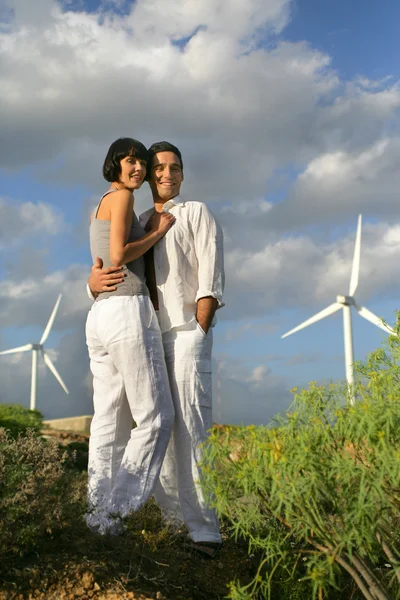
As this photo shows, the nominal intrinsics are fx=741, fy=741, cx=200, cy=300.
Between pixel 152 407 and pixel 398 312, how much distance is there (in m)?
2.31

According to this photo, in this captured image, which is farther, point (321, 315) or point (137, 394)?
point (321, 315)

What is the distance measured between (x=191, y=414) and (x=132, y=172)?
2145 millimetres

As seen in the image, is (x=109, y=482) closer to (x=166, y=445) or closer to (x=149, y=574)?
(x=166, y=445)

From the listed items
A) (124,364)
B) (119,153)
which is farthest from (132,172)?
(124,364)

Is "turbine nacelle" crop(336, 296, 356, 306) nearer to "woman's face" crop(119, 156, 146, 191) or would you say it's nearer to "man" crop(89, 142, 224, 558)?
Result: "man" crop(89, 142, 224, 558)

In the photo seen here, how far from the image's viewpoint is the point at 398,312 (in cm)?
647

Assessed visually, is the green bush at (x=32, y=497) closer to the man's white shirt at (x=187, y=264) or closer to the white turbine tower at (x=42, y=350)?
the man's white shirt at (x=187, y=264)

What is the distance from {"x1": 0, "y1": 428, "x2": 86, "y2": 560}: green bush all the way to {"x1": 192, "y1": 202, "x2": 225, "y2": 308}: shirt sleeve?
1824mm

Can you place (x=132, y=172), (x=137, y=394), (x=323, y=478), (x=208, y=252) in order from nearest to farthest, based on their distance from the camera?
(x=323, y=478), (x=137, y=394), (x=208, y=252), (x=132, y=172)

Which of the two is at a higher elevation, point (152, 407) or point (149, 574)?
point (152, 407)

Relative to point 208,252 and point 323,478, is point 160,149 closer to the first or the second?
point 208,252

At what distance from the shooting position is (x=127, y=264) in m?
6.35

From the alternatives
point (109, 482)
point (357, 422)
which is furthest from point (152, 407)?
point (357, 422)

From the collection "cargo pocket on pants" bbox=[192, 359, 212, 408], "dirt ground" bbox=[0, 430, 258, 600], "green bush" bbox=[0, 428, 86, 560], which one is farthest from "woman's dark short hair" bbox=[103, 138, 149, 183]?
"dirt ground" bbox=[0, 430, 258, 600]
